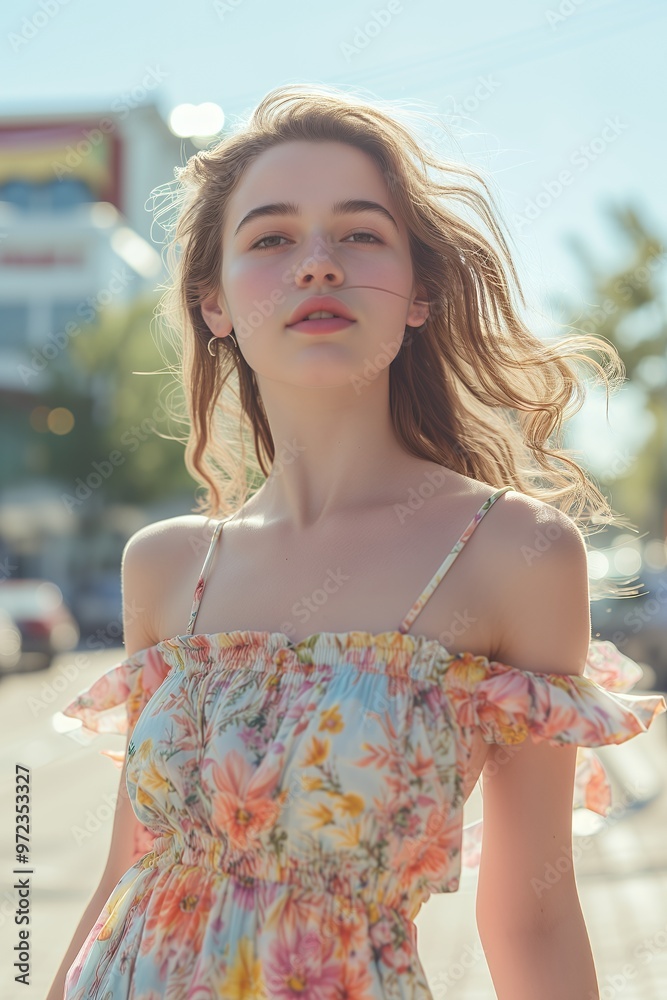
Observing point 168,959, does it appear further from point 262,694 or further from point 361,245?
point 361,245

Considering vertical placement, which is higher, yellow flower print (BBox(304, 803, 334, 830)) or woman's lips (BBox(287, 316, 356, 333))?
woman's lips (BBox(287, 316, 356, 333))

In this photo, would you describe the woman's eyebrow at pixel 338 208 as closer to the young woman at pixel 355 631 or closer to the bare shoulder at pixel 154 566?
the young woman at pixel 355 631

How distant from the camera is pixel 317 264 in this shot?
5.68 feet

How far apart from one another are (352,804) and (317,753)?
8 cm

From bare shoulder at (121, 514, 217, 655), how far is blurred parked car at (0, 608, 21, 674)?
1481 centimetres

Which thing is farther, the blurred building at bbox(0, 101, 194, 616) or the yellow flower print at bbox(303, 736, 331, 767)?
the blurred building at bbox(0, 101, 194, 616)

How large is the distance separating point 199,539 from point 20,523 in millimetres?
32539

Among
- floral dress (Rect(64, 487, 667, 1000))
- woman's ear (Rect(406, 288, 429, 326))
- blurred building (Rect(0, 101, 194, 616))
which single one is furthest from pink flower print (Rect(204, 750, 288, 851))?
blurred building (Rect(0, 101, 194, 616))

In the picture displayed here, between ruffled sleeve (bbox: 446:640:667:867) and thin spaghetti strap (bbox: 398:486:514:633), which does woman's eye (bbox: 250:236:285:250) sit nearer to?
thin spaghetti strap (bbox: 398:486:514:633)

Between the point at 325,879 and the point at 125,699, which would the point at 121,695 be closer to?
the point at 125,699

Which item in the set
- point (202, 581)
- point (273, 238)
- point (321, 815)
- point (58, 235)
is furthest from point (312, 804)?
point (58, 235)

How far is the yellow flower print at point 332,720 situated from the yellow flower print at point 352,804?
9cm

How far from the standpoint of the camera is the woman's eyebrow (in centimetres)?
180

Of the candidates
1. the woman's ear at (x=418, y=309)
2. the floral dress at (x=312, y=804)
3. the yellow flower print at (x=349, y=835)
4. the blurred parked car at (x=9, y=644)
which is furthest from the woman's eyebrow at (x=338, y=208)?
the blurred parked car at (x=9, y=644)
